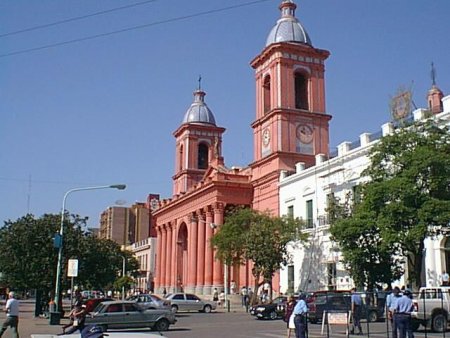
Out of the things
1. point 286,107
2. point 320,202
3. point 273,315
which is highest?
point 286,107

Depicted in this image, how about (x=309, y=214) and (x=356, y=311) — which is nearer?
(x=356, y=311)

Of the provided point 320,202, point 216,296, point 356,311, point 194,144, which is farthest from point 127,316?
point 194,144

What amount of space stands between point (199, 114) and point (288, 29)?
2848 centimetres

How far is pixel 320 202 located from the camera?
1838 inches

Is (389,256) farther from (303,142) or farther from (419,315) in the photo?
(303,142)

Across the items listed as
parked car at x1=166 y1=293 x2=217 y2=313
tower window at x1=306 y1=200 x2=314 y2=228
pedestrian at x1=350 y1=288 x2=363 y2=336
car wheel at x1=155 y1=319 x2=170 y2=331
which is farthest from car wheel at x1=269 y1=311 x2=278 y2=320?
tower window at x1=306 y1=200 x2=314 y2=228

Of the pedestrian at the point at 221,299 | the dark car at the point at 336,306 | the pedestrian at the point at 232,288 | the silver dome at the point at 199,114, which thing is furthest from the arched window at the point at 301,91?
the dark car at the point at 336,306

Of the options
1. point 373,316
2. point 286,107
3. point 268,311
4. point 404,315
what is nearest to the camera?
point 404,315

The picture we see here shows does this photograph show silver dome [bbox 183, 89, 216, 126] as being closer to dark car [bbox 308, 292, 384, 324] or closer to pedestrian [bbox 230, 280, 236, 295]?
pedestrian [bbox 230, 280, 236, 295]

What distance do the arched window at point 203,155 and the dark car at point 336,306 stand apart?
5438 cm

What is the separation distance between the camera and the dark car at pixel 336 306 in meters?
25.3

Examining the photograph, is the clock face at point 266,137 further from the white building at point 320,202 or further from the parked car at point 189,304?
the parked car at point 189,304

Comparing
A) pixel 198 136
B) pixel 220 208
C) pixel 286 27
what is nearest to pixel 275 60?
pixel 286 27

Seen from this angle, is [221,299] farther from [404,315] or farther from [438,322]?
[404,315]
